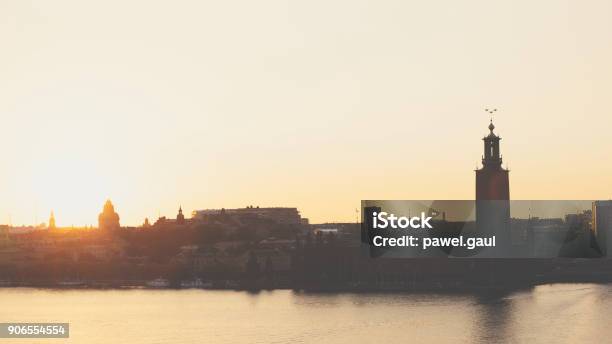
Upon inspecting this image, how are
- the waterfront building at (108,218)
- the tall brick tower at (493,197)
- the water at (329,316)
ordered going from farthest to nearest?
the waterfront building at (108,218)
the tall brick tower at (493,197)
the water at (329,316)

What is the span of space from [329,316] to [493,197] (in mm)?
25649

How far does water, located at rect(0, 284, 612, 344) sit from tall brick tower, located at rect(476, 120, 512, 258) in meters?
5.65

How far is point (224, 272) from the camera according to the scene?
301 feet

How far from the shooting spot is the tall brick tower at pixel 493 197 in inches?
3292

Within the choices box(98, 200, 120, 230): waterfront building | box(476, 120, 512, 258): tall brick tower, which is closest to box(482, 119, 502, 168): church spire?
box(476, 120, 512, 258): tall brick tower

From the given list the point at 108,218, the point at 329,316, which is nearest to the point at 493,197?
the point at 329,316

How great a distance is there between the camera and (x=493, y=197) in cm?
8406

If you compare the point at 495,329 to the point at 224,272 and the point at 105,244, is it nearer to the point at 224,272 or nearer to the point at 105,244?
the point at 224,272

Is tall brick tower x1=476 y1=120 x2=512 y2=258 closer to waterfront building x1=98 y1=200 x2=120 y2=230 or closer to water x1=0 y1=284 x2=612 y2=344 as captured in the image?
water x1=0 y1=284 x2=612 y2=344

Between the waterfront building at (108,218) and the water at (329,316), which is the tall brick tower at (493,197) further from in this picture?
the waterfront building at (108,218)

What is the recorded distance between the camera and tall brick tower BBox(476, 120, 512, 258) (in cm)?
8362

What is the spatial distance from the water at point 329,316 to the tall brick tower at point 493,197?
18.5ft

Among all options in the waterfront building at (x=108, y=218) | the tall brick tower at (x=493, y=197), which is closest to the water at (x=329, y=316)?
the tall brick tower at (x=493, y=197)

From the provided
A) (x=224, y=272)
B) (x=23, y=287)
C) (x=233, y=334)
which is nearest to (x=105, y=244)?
(x=23, y=287)
